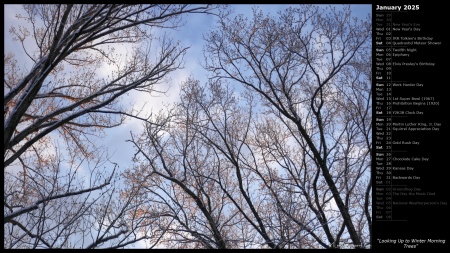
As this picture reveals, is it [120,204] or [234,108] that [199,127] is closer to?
[234,108]

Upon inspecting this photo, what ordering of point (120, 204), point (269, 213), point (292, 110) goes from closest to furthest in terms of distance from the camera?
1. point (120, 204)
2. point (269, 213)
3. point (292, 110)

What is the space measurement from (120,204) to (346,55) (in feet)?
25.1

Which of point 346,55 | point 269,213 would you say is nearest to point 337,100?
point 346,55

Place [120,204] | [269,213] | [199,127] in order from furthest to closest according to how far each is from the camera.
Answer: [199,127]
[269,213]
[120,204]

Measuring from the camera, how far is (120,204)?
6.71 m

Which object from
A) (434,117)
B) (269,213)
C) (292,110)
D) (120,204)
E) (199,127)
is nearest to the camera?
(434,117)

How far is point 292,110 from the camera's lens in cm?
1102

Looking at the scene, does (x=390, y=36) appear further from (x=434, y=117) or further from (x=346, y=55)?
(x=346, y=55)

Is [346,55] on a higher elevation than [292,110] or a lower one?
higher

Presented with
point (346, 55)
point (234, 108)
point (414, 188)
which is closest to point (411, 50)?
point (414, 188)

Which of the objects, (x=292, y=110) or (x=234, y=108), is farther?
(x=234, y=108)

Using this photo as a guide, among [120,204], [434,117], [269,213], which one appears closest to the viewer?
[434,117]

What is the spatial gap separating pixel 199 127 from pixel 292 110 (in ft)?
9.86
